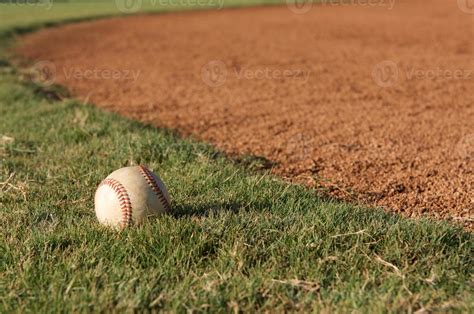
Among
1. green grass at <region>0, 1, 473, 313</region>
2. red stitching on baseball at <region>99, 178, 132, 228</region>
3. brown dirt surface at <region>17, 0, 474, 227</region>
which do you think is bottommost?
brown dirt surface at <region>17, 0, 474, 227</region>

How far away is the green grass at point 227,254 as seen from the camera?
2947 millimetres

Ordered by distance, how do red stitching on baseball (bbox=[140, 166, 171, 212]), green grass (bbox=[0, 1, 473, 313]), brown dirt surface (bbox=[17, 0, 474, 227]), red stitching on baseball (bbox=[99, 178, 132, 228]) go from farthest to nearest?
brown dirt surface (bbox=[17, 0, 474, 227]) → red stitching on baseball (bbox=[140, 166, 171, 212]) → red stitching on baseball (bbox=[99, 178, 132, 228]) → green grass (bbox=[0, 1, 473, 313])

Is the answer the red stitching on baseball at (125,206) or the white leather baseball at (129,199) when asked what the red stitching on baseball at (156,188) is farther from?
the red stitching on baseball at (125,206)

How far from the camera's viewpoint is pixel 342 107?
803cm

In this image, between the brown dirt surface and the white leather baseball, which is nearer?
the white leather baseball

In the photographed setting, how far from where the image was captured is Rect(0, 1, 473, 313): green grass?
295cm

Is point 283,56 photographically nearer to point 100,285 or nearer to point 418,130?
point 418,130

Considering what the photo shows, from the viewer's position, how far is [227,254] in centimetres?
331

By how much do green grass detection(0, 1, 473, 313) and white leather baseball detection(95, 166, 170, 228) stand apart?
0.10 metres

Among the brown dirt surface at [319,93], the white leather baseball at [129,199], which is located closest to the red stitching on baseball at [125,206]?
the white leather baseball at [129,199]

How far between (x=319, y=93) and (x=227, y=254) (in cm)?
616

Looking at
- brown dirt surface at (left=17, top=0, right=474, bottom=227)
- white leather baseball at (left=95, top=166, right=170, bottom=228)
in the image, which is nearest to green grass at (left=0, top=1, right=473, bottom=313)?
white leather baseball at (left=95, top=166, right=170, bottom=228)

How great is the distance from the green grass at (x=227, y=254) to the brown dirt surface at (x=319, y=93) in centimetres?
79

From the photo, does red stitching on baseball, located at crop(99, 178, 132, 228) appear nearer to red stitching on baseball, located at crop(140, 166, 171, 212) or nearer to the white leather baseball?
the white leather baseball
